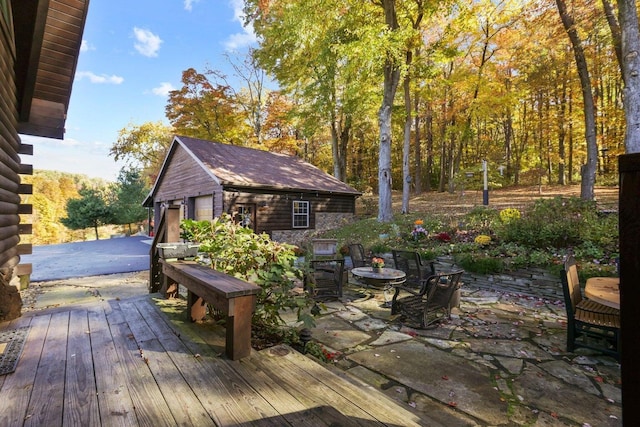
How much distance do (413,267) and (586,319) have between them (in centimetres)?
334

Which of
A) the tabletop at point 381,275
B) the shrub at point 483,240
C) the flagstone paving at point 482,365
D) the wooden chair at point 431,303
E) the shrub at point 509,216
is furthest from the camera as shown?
the shrub at point 509,216

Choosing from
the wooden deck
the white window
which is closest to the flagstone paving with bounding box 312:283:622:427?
the wooden deck

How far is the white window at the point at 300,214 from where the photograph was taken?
47.2 ft

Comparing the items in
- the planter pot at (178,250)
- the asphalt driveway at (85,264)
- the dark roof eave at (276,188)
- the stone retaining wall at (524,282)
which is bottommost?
the asphalt driveway at (85,264)

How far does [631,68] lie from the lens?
728 centimetres

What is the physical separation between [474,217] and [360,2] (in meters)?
9.46

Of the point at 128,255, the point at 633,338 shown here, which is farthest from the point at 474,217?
the point at 128,255

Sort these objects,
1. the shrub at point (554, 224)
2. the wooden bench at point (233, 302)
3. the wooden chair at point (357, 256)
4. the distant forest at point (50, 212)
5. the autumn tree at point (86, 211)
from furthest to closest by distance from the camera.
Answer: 1. the distant forest at point (50, 212)
2. the autumn tree at point (86, 211)
3. the wooden chair at point (357, 256)
4. the shrub at point (554, 224)
5. the wooden bench at point (233, 302)

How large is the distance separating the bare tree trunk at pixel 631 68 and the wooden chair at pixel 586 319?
20.2 ft

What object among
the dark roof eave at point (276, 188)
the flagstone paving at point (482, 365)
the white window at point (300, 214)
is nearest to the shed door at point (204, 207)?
the dark roof eave at point (276, 188)

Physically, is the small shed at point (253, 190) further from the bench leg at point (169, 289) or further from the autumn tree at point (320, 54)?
the bench leg at point (169, 289)

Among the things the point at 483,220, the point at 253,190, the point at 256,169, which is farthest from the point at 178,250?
the point at 256,169

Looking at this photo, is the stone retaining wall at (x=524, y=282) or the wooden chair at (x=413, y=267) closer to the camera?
the stone retaining wall at (x=524, y=282)

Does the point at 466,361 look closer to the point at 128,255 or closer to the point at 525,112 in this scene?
the point at 128,255
